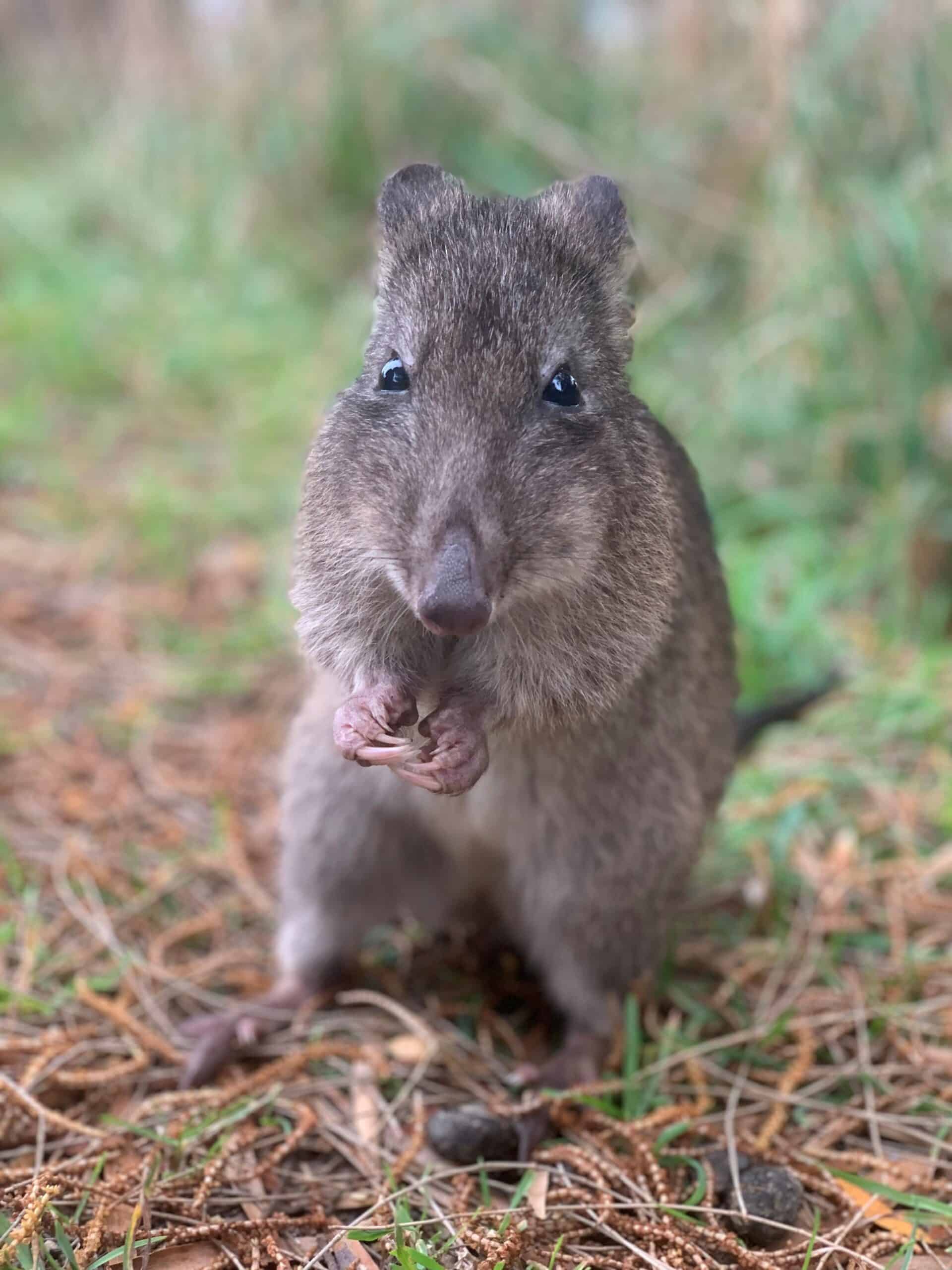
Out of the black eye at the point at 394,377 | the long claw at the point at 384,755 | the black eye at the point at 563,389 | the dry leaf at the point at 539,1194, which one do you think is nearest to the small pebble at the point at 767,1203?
the dry leaf at the point at 539,1194

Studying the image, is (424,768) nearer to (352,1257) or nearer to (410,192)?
(352,1257)

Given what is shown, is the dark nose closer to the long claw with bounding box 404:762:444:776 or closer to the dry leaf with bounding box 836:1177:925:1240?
the long claw with bounding box 404:762:444:776

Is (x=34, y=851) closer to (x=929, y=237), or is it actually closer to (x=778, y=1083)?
(x=778, y=1083)

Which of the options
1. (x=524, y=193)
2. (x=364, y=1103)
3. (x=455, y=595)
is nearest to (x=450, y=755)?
(x=455, y=595)

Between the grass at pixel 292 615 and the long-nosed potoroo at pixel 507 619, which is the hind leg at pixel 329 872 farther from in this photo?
the grass at pixel 292 615

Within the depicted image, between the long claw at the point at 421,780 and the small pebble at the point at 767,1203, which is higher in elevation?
the long claw at the point at 421,780

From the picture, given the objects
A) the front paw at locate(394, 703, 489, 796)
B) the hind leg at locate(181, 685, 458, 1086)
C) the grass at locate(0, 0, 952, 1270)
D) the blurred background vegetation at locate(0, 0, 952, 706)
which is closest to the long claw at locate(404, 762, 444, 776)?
the front paw at locate(394, 703, 489, 796)
